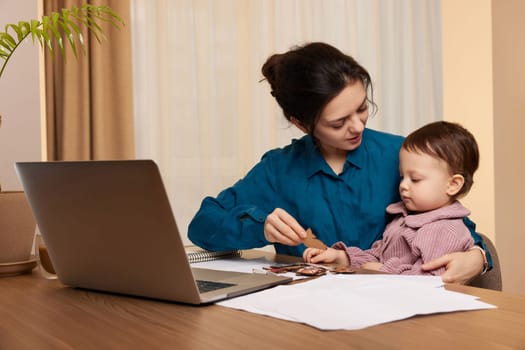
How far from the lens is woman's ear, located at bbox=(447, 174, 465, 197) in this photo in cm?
155

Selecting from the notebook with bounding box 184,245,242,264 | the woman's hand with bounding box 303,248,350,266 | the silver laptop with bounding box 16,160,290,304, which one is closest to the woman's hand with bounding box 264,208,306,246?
the woman's hand with bounding box 303,248,350,266

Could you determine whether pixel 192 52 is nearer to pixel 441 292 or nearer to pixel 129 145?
pixel 129 145

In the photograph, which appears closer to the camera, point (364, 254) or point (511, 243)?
point (364, 254)

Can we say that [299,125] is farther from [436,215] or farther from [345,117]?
[436,215]

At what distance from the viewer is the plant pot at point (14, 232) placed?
1281 mm

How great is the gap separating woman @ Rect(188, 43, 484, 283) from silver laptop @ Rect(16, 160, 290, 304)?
577 millimetres

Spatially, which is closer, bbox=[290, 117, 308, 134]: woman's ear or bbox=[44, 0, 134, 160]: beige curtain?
bbox=[290, 117, 308, 134]: woman's ear

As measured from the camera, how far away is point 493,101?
3.56 metres

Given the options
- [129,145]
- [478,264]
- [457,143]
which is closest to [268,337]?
[478,264]

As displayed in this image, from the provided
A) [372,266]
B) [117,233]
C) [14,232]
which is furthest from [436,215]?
[14,232]

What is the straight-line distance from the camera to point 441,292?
937 millimetres

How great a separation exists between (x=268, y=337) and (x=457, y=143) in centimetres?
99

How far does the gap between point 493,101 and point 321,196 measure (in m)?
2.16

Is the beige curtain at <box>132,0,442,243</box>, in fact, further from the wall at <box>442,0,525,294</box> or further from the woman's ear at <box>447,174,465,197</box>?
the woman's ear at <box>447,174,465,197</box>
